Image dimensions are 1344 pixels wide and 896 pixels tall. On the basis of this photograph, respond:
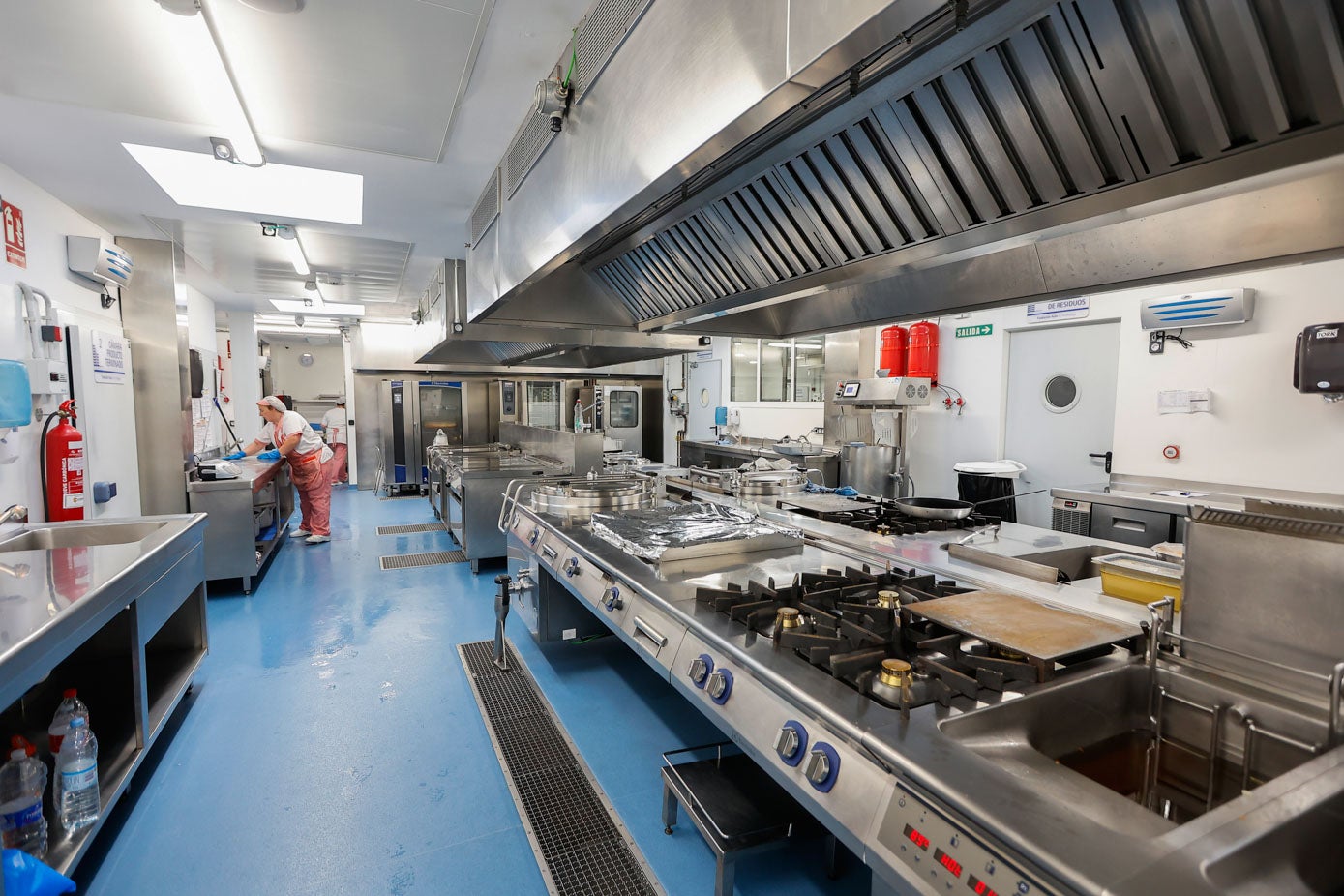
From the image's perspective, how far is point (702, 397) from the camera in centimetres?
877

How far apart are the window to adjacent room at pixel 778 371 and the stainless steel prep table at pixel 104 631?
20.5ft

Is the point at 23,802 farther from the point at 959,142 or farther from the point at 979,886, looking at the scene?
the point at 959,142

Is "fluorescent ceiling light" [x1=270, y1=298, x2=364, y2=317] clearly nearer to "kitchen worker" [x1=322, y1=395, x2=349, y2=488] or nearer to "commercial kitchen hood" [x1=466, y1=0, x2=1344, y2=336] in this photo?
"kitchen worker" [x1=322, y1=395, x2=349, y2=488]

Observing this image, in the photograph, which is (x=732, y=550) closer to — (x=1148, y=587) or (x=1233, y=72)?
(x=1148, y=587)

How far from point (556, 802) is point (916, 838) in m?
1.58

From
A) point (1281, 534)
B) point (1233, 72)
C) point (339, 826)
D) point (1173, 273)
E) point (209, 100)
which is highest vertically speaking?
point (209, 100)

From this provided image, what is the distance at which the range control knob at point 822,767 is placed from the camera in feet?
3.36

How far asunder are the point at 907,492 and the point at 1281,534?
4266 mm

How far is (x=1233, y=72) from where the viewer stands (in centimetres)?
94

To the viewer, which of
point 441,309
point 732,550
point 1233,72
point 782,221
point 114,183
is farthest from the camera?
point 441,309

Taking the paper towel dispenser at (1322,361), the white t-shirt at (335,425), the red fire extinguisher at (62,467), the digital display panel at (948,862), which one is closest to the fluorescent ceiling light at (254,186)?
the red fire extinguisher at (62,467)

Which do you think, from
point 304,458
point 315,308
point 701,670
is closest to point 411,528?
point 304,458

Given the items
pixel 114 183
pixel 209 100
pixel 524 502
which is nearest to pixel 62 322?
pixel 114 183

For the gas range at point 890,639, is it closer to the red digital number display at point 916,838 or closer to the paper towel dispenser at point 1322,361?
the red digital number display at point 916,838
